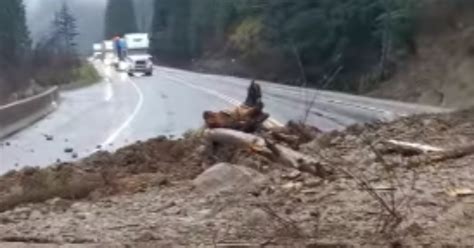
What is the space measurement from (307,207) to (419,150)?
2.90m

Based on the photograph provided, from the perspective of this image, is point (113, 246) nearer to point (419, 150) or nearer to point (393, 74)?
point (419, 150)

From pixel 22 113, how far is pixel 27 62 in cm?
3986

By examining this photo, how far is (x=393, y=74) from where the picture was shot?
1791 inches

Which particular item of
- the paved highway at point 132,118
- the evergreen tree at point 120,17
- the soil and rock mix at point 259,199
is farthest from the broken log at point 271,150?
the evergreen tree at point 120,17

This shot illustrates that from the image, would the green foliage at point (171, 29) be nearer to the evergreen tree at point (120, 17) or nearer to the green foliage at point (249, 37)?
the green foliage at point (249, 37)

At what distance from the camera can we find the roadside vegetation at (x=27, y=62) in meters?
56.4

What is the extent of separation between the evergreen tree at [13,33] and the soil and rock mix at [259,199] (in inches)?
2057

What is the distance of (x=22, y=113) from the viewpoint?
27.1 meters

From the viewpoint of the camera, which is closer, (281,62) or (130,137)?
(130,137)

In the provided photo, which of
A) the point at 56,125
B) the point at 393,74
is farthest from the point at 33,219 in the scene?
the point at 393,74

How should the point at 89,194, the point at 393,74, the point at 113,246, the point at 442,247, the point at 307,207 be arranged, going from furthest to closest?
the point at 393,74 → the point at 89,194 → the point at 307,207 → the point at 113,246 → the point at 442,247

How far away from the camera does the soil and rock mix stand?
293 inches

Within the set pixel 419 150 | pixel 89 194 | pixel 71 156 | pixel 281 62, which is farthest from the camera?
pixel 281 62

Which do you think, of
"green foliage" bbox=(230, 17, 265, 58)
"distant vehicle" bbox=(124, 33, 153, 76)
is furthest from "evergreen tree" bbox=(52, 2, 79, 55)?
"green foliage" bbox=(230, 17, 265, 58)
